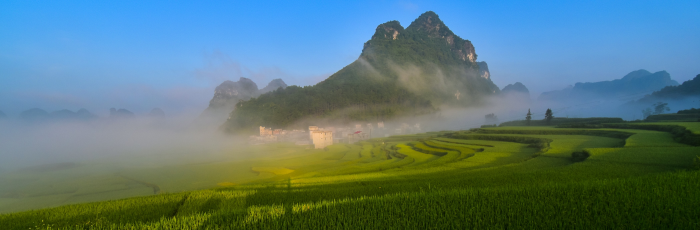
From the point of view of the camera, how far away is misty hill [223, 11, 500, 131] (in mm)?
106625

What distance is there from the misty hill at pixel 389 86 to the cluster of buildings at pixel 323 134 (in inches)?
423

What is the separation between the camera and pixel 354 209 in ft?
15.1

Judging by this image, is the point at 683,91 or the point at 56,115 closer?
the point at 683,91

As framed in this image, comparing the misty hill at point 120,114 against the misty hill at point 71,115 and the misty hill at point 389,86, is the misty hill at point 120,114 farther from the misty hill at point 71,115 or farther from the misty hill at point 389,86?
the misty hill at point 389,86

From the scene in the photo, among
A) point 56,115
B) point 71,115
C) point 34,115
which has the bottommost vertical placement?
point 34,115

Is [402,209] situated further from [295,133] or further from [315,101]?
[315,101]

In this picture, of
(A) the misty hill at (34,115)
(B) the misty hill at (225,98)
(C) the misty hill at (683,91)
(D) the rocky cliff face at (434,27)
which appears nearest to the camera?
(C) the misty hill at (683,91)

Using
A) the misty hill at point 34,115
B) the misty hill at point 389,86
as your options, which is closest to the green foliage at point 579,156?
the misty hill at point 389,86

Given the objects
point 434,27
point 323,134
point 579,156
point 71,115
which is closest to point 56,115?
point 71,115

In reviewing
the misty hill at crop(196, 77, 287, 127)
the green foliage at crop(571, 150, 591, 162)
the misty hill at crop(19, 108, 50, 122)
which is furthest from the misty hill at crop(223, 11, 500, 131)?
the green foliage at crop(571, 150, 591, 162)

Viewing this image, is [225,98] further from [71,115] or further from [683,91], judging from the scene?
[683,91]

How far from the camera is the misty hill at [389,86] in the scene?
107m

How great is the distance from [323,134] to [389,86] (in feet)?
254

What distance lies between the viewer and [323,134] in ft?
184
